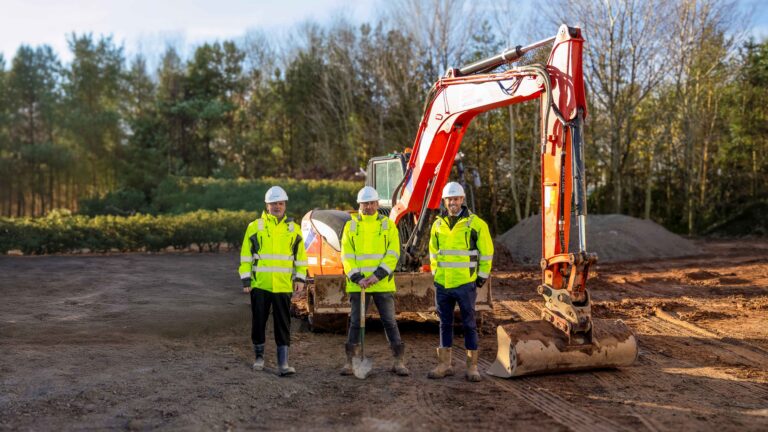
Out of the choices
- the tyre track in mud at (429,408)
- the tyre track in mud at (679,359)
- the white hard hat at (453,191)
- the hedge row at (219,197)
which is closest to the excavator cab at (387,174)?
the white hard hat at (453,191)

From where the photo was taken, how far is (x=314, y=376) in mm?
7191

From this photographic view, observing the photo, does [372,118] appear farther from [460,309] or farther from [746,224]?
[460,309]

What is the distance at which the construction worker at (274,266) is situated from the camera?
7.07 meters

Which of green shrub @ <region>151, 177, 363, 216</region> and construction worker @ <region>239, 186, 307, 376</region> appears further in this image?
green shrub @ <region>151, 177, 363, 216</region>

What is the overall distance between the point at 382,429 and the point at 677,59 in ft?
81.7

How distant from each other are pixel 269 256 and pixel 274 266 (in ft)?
0.37

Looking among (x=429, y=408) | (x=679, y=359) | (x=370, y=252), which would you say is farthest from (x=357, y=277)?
(x=679, y=359)

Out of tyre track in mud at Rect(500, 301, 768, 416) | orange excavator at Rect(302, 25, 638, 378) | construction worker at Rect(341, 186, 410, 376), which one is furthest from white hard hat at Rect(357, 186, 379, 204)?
tyre track in mud at Rect(500, 301, 768, 416)

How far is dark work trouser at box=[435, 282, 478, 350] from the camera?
6934 mm

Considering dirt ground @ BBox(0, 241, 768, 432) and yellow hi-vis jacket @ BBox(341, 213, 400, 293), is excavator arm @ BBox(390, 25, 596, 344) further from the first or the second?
yellow hi-vis jacket @ BBox(341, 213, 400, 293)

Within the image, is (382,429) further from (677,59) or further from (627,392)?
(677,59)

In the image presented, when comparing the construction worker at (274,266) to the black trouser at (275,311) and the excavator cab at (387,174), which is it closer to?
the black trouser at (275,311)

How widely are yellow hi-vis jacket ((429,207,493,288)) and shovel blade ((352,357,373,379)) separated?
1.12m

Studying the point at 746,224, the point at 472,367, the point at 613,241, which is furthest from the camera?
the point at 746,224
